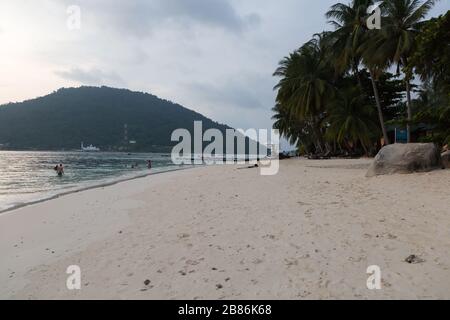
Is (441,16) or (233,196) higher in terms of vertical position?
(441,16)

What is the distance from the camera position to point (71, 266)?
4.87 metres

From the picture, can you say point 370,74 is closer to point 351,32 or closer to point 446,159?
point 351,32

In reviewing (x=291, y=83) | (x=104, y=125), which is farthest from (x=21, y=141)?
(x=291, y=83)

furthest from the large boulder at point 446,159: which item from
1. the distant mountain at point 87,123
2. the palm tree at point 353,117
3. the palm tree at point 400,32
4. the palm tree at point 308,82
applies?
the distant mountain at point 87,123

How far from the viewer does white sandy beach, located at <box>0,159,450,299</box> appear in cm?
377

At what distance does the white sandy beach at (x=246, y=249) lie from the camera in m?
3.77

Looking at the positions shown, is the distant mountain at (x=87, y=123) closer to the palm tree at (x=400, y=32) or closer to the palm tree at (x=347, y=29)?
the palm tree at (x=347, y=29)

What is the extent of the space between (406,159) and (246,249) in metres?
9.18

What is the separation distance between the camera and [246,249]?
16.3 feet

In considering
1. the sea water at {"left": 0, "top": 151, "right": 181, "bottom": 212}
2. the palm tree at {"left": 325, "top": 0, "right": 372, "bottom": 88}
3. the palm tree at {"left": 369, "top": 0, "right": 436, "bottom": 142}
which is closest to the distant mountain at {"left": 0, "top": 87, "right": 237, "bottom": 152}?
the sea water at {"left": 0, "top": 151, "right": 181, "bottom": 212}

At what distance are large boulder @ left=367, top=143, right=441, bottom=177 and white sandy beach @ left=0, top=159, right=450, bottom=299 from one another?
8.90 ft

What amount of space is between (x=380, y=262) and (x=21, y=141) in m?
151

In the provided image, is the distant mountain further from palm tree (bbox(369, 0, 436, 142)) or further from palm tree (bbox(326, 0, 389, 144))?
palm tree (bbox(369, 0, 436, 142))
